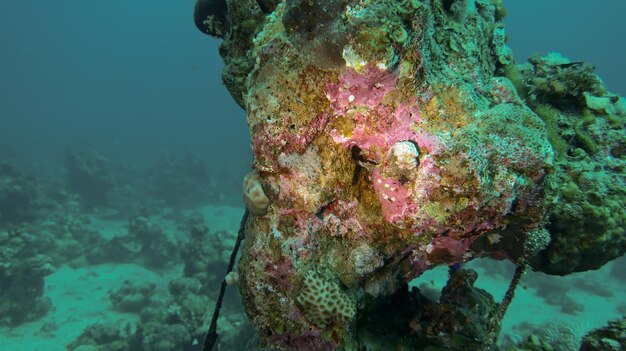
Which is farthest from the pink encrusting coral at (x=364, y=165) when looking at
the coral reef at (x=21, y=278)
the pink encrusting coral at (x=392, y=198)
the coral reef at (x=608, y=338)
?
the coral reef at (x=21, y=278)

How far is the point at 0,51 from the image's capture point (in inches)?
4304

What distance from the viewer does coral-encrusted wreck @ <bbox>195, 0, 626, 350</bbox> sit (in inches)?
98.2

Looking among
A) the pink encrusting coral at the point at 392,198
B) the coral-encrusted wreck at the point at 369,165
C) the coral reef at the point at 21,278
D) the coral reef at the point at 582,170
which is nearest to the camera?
the coral-encrusted wreck at the point at 369,165

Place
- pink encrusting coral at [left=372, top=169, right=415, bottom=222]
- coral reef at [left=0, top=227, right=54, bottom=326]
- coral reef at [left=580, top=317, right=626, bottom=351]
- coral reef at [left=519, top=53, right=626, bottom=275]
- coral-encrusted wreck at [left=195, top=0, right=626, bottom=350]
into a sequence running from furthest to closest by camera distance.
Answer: coral reef at [left=0, top=227, right=54, bottom=326], coral reef at [left=519, top=53, right=626, bottom=275], coral reef at [left=580, top=317, right=626, bottom=351], pink encrusting coral at [left=372, top=169, right=415, bottom=222], coral-encrusted wreck at [left=195, top=0, right=626, bottom=350]

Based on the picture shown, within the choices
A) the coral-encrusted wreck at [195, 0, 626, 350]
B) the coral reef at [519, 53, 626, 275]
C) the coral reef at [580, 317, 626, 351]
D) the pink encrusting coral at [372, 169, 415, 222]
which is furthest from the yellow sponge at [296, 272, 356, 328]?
the coral reef at [580, 317, 626, 351]

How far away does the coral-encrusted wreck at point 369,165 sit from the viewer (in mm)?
2494

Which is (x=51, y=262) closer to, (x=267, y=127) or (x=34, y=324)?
(x=34, y=324)

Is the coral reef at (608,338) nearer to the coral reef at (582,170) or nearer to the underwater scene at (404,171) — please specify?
the underwater scene at (404,171)

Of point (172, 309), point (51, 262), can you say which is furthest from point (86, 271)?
point (172, 309)

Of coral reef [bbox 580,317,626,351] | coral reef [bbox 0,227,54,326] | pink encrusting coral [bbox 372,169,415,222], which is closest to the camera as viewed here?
pink encrusting coral [bbox 372,169,415,222]

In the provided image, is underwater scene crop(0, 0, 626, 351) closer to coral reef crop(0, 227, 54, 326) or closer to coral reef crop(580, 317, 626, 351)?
coral reef crop(580, 317, 626, 351)

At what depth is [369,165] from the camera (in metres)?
2.75

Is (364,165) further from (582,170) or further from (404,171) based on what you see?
(582,170)

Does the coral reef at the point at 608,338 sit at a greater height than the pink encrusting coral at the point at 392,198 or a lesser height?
lesser
